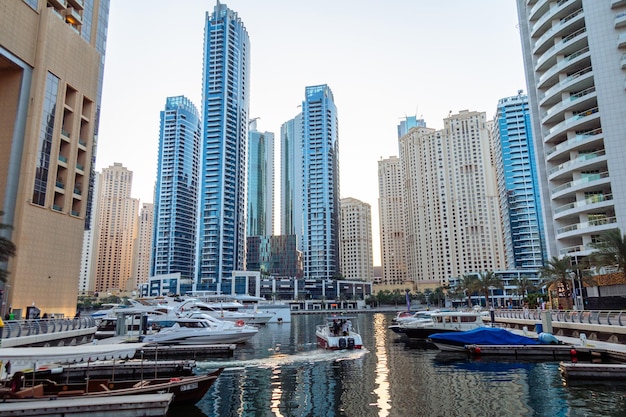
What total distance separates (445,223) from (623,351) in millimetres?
163242

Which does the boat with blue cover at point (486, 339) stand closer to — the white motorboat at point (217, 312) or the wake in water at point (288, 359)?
the wake in water at point (288, 359)

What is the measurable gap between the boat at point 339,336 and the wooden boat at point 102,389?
19.5 metres

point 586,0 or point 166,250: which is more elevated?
point 586,0

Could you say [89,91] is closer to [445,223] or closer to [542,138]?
[542,138]

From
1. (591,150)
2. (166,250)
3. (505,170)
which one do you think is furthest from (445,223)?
(591,150)

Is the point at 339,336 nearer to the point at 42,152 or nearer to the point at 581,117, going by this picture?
the point at 42,152

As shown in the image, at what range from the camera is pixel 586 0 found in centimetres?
5666

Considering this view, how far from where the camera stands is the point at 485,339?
33406mm

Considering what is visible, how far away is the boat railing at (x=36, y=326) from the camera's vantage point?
26625mm

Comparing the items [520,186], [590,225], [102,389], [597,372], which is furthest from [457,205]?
[102,389]

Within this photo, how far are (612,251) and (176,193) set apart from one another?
163 metres

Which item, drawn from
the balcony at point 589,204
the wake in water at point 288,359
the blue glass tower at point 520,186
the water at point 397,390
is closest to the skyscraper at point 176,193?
the blue glass tower at point 520,186

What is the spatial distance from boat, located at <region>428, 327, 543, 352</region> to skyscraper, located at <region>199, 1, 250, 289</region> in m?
131

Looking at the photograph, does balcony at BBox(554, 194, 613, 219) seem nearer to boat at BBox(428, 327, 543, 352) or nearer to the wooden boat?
boat at BBox(428, 327, 543, 352)
